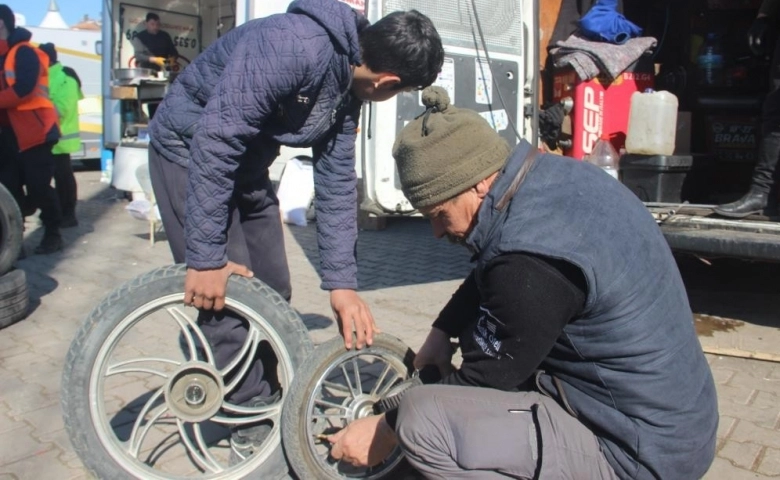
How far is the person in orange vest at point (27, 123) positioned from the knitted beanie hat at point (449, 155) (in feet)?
17.0

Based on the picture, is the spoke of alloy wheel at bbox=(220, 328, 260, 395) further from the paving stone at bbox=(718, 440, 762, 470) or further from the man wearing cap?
the paving stone at bbox=(718, 440, 762, 470)

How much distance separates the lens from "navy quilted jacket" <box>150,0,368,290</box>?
2.23 meters

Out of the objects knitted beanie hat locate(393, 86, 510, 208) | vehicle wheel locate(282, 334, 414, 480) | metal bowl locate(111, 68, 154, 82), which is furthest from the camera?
metal bowl locate(111, 68, 154, 82)

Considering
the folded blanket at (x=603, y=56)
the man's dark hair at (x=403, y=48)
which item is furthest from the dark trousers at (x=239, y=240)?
the folded blanket at (x=603, y=56)

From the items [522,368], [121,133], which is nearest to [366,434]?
[522,368]

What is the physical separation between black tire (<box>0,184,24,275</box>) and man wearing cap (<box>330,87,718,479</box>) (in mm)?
3481

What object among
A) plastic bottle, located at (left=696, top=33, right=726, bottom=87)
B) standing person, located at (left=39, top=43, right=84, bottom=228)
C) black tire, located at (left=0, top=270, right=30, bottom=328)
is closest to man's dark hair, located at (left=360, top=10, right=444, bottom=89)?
black tire, located at (left=0, top=270, right=30, bottom=328)

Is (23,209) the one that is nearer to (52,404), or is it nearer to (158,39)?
(52,404)

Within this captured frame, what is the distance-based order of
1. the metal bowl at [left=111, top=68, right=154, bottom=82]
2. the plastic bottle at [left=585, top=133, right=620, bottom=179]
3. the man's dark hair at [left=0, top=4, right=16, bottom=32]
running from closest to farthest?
1. the plastic bottle at [left=585, top=133, right=620, bottom=179]
2. the man's dark hair at [left=0, top=4, right=16, bottom=32]
3. the metal bowl at [left=111, top=68, right=154, bottom=82]

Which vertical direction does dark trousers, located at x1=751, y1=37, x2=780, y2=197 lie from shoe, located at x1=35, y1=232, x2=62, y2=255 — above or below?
above

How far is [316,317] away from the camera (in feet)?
15.5

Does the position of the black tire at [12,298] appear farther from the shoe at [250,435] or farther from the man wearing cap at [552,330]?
the man wearing cap at [552,330]

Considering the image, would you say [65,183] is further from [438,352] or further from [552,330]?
[552,330]

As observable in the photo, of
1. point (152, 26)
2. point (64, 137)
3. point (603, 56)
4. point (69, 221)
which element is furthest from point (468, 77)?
point (152, 26)
